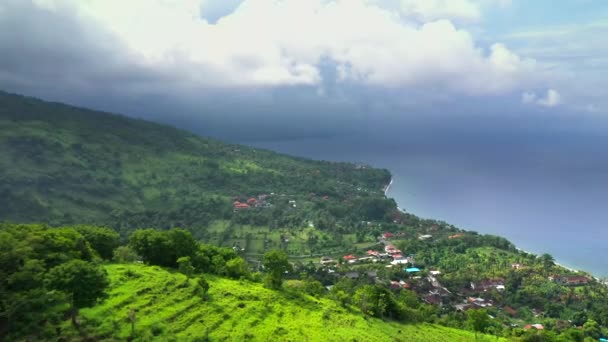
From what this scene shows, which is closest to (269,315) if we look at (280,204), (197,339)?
(197,339)

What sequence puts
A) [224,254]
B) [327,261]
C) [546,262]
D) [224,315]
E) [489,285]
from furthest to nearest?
[327,261]
[546,262]
[489,285]
[224,254]
[224,315]

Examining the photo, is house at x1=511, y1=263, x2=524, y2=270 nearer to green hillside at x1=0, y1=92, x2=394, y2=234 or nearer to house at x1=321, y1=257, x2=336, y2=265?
house at x1=321, y1=257, x2=336, y2=265

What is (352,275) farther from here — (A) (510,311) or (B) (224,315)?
(B) (224,315)

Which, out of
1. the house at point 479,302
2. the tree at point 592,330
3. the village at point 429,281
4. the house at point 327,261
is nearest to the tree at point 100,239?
the village at point 429,281

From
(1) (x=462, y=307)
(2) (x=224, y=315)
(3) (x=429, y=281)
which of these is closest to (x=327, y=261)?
(3) (x=429, y=281)

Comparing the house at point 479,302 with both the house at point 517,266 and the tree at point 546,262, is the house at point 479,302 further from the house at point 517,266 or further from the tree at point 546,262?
the tree at point 546,262

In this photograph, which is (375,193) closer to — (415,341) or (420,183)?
(420,183)
